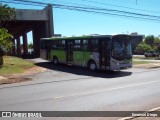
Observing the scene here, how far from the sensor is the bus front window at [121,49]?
75.3ft

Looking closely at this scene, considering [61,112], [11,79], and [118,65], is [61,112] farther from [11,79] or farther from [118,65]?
[118,65]

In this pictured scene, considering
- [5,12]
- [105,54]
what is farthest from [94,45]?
[5,12]

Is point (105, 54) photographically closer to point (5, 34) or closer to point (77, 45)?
point (77, 45)

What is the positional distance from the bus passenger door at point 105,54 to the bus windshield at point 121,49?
54 cm

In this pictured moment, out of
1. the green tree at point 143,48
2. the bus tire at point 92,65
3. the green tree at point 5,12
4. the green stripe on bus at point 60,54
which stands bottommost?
the green tree at point 143,48

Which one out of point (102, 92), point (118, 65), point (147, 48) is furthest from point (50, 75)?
point (147, 48)

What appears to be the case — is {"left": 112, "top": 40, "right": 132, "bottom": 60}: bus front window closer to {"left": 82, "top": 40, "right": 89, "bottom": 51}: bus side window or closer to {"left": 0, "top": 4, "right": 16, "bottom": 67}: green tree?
{"left": 82, "top": 40, "right": 89, "bottom": 51}: bus side window

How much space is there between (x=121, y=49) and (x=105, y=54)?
4.17ft

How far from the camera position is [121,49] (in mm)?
23328

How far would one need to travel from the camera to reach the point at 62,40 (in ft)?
95.9

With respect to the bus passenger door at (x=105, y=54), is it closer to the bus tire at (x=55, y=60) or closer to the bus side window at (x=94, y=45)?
the bus side window at (x=94, y=45)

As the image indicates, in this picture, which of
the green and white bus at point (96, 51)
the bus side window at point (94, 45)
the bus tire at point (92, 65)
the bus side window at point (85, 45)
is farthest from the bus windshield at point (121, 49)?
the bus side window at point (85, 45)

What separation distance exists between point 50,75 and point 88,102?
38.0 feet

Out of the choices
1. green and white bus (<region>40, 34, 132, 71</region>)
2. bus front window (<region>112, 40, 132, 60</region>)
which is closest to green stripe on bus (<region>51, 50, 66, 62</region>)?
green and white bus (<region>40, 34, 132, 71</region>)
